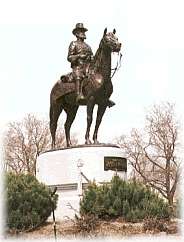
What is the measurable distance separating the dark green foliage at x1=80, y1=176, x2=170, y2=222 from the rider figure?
10.4 feet

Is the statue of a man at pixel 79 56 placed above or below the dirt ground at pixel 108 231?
above

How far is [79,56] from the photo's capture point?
14969 mm

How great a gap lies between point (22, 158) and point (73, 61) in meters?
20.6

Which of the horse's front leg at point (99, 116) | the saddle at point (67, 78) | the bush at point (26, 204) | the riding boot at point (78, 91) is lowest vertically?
the bush at point (26, 204)

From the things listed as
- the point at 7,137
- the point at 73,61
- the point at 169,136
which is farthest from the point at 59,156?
the point at 7,137

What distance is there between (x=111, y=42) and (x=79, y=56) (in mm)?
1558

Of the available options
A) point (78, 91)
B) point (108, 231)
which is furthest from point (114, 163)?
point (108, 231)

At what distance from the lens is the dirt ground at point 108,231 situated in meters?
10.8

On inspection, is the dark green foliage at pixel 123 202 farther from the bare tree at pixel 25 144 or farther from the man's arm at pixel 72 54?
the bare tree at pixel 25 144

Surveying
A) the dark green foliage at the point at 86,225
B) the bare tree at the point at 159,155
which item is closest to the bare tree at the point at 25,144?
the bare tree at the point at 159,155

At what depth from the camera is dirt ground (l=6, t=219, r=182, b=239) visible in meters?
10.8

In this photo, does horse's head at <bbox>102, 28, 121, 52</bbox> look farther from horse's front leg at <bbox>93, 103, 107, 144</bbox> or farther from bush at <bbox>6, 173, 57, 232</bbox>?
bush at <bbox>6, 173, 57, 232</bbox>

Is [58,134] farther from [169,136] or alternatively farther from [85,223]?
[85,223]

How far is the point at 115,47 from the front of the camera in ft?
44.8
